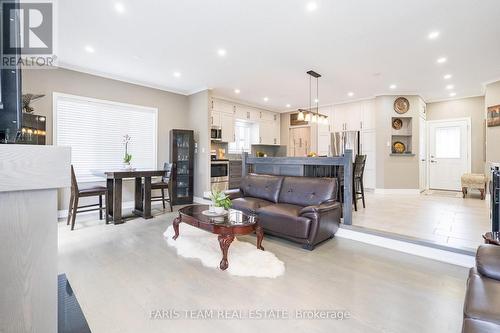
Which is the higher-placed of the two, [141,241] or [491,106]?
[491,106]

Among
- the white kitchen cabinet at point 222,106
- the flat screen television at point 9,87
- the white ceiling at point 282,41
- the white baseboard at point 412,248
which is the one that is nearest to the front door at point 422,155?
the white ceiling at point 282,41

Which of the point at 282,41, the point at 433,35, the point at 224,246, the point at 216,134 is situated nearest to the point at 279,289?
the point at 224,246

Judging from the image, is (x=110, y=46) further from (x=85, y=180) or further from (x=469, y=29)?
(x=469, y=29)

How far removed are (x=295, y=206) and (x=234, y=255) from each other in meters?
1.26

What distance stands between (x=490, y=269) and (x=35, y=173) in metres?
2.24

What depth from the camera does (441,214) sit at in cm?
429

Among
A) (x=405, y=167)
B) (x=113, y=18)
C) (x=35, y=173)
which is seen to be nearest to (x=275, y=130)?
(x=405, y=167)

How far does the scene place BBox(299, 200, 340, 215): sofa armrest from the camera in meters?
3.02

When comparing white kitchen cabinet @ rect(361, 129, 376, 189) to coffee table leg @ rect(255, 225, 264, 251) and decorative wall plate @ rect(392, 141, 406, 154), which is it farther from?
coffee table leg @ rect(255, 225, 264, 251)

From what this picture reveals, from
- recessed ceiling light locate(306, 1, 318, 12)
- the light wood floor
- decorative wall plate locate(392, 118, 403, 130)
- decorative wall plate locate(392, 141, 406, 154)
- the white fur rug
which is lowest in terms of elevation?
the light wood floor

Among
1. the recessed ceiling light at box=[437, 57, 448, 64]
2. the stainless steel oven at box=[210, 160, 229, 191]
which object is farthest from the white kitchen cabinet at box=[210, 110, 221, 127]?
the recessed ceiling light at box=[437, 57, 448, 64]

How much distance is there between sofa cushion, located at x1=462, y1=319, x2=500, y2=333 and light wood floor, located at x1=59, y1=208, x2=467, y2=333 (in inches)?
24.0

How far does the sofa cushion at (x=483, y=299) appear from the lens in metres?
1.13

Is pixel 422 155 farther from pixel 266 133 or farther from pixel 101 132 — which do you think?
pixel 101 132
